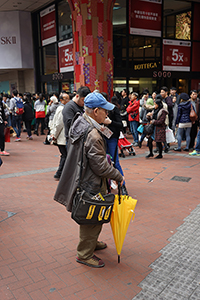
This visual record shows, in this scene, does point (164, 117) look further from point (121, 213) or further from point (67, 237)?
point (121, 213)

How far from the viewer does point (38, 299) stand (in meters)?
2.74

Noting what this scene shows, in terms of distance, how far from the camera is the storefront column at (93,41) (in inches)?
453

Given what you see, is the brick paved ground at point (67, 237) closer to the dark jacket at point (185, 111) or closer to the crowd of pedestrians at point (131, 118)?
the crowd of pedestrians at point (131, 118)

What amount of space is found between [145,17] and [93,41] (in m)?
5.44

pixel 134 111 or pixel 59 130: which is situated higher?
pixel 134 111

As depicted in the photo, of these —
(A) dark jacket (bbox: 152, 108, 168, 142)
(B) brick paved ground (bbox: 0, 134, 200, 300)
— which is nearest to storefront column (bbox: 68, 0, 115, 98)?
(A) dark jacket (bbox: 152, 108, 168, 142)

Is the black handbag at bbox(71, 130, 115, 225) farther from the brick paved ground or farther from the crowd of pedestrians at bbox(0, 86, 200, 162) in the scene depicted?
the crowd of pedestrians at bbox(0, 86, 200, 162)

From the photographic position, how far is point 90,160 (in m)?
2.91

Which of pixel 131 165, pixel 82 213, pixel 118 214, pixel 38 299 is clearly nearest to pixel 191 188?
pixel 131 165

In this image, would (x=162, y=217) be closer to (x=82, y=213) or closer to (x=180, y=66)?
(x=82, y=213)

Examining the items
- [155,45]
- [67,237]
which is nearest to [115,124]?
[67,237]

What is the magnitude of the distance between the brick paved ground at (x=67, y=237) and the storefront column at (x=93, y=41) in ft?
20.9

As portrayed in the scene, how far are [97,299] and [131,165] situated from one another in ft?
18.2

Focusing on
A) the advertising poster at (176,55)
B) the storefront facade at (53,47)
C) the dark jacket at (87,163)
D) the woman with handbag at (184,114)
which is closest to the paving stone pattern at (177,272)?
the dark jacket at (87,163)
